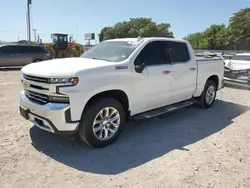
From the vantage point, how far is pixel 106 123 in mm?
4305

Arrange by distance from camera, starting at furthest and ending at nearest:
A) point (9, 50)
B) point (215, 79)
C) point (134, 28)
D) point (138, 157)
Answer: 1. point (134, 28)
2. point (9, 50)
3. point (215, 79)
4. point (138, 157)

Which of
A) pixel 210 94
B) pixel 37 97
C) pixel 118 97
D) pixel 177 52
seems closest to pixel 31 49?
pixel 210 94

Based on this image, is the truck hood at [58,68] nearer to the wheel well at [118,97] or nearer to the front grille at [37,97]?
the front grille at [37,97]

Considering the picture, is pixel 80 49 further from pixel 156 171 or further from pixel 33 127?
pixel 156 171

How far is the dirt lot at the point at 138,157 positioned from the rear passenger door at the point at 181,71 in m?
0.70

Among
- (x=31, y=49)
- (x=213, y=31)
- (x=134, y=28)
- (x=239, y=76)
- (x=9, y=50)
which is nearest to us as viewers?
(x=239, y=76)

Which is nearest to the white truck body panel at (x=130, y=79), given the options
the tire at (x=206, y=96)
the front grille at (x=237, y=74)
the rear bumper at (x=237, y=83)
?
the tire at (x=206, y=96)

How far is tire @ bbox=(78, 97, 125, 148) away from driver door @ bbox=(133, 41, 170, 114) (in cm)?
49

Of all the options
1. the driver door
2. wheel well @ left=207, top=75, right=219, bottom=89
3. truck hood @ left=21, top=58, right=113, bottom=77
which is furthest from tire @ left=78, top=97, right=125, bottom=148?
wheel well @ left=207, top=75, right=219, bottom=89

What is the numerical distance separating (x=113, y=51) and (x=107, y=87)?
3.77 feet

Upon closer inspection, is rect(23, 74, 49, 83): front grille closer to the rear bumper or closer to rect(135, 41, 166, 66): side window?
rect(135, 41, 166, 66): side window

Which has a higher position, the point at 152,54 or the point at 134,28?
the point at 134,28

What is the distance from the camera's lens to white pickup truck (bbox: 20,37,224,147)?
3.80 metres

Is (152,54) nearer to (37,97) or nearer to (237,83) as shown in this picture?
(37,97)
